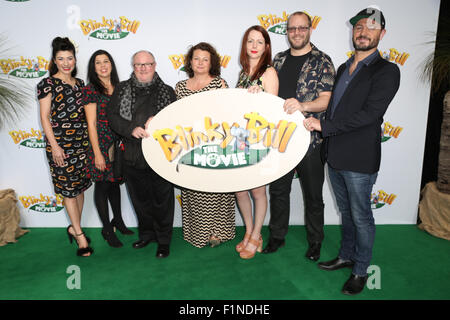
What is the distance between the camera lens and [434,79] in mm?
2770

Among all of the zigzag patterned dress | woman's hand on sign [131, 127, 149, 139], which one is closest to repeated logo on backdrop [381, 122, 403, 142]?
the zigzag patterned dress

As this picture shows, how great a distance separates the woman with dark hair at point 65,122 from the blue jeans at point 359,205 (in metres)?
1.86

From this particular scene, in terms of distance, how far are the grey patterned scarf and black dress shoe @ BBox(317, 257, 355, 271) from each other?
1621 mm

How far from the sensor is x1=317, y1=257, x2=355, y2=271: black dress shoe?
88.7 inches

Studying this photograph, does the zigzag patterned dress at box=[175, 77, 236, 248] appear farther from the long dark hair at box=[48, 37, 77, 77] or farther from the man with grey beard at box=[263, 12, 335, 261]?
the long dark hair at box=[48, 37, 77, 77]

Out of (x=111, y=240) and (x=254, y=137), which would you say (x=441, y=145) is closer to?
(x=254, y=137)

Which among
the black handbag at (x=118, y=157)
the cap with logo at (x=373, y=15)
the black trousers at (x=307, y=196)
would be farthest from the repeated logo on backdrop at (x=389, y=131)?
the black handbag at (x=118, y=157)

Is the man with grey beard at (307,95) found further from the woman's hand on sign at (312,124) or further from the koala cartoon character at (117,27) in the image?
the koala cartoon character at (117,27)

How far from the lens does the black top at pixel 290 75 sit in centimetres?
216

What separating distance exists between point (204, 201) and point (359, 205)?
3.77 feet

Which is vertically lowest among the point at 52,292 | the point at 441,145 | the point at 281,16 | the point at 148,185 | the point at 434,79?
the point at 52,292

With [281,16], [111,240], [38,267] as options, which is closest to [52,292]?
[38,267]

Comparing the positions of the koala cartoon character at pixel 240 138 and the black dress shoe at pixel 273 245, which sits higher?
the koala cartoon character at pixel 240 138
